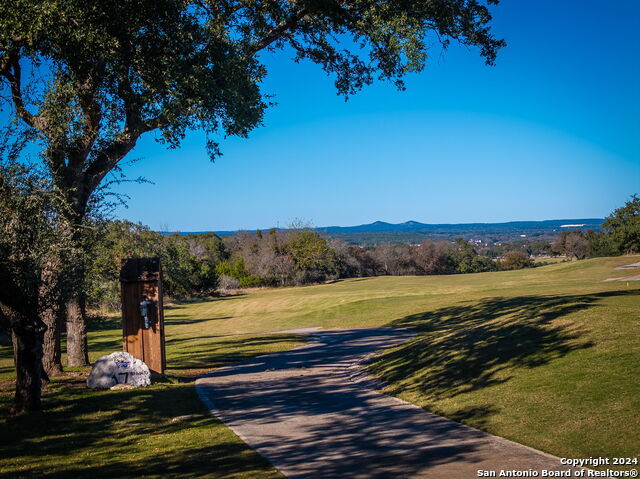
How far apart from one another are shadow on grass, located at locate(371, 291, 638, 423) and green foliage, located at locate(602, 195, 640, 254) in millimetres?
30008

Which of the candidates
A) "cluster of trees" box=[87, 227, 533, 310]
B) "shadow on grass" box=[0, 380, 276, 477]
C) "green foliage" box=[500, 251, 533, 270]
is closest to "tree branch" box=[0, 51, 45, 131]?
"shadow on grass" box=[0, 380, 276, 477]

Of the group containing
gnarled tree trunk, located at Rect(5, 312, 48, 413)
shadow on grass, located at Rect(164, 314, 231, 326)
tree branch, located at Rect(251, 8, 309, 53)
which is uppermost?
tree branch, located at Rect(251, 8, 309, 53)

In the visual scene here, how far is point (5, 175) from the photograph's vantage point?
9.47 m

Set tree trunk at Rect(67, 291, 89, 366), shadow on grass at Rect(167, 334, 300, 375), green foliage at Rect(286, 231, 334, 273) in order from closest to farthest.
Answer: tree trunk at Rect(67, 291, 89, 366) → shadow on grass at Rect(167, 334, 300, 375) → green foliage at Rect(286, 231, 334, 273)

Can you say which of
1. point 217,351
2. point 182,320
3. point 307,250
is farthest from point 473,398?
point 307,250

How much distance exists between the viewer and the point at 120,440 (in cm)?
796

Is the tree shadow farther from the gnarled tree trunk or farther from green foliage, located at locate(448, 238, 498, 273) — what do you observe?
green foliage, located at locate(448, 238, 498, 273)

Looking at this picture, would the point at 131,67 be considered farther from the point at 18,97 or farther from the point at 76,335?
the point at 76,335

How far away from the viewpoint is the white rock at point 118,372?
1145 centimetres

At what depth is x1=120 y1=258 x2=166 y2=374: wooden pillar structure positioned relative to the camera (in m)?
13.0

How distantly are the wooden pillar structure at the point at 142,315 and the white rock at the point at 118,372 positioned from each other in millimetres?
972

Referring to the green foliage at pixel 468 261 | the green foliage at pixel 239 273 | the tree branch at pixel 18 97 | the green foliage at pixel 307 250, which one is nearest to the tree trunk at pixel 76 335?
the tree branch at pixel 18 97

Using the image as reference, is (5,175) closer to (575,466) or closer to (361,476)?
(361,476)

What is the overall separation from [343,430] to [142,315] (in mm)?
6646
